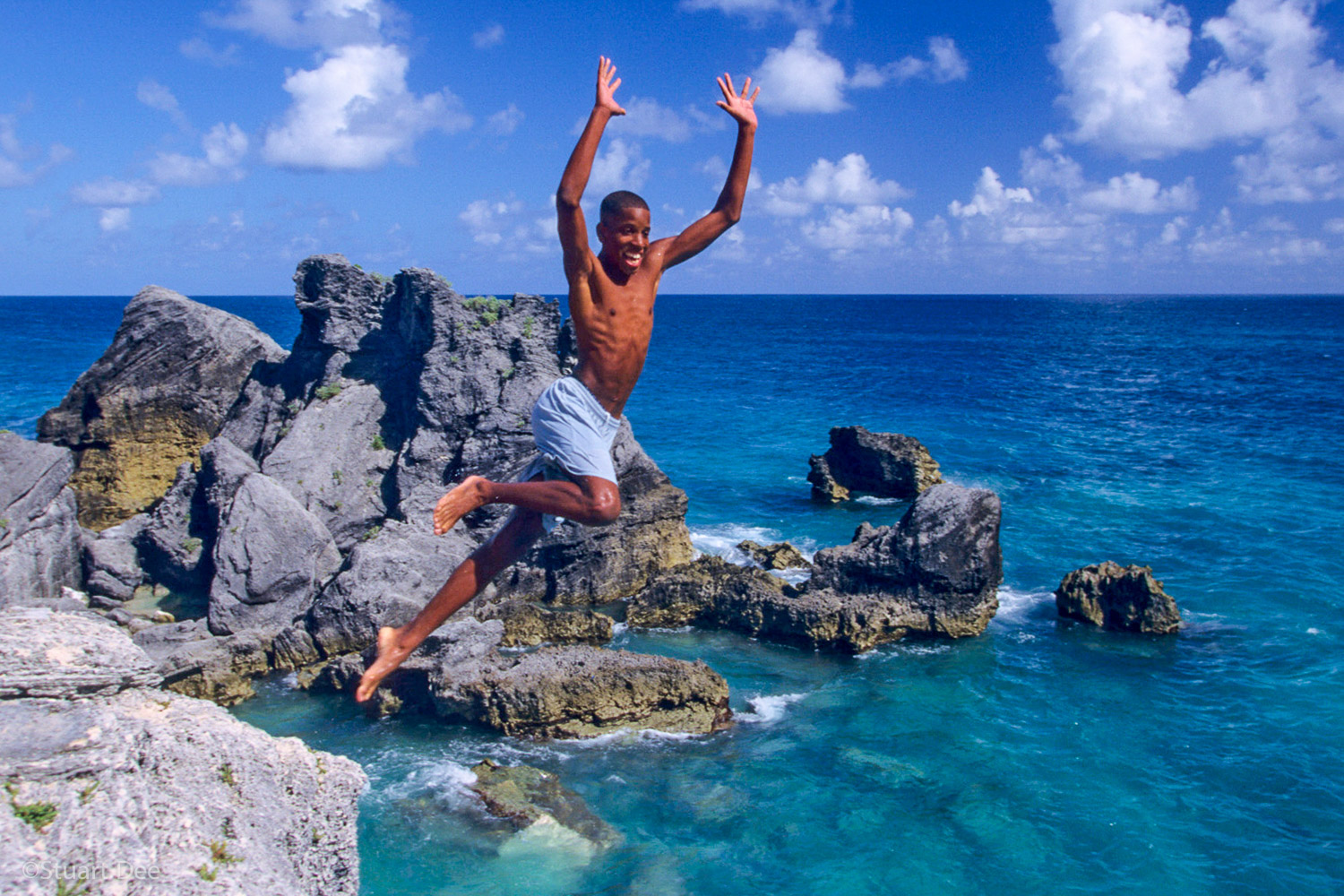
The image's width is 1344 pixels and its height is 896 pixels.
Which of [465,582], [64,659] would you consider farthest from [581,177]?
[64,659]

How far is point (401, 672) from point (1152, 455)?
29.8m

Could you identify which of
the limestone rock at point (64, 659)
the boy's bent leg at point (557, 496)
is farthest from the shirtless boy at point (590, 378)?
the limestone rock at point (64, 659)

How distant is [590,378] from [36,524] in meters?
14.4

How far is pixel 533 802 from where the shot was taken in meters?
11.2

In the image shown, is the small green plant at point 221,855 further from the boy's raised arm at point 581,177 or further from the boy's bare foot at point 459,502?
the boy's raised arm at point 581,177

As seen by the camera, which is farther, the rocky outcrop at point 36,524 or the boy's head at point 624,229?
the rocky outcrop at point 36,524

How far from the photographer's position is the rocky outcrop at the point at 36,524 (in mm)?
15281

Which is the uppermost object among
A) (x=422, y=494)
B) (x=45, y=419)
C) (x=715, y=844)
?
(x=45, y=419)

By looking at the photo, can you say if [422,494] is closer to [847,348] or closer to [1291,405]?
[1291,405]

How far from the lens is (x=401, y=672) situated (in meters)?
13.8

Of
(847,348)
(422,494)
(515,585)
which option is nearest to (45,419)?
(422,494)

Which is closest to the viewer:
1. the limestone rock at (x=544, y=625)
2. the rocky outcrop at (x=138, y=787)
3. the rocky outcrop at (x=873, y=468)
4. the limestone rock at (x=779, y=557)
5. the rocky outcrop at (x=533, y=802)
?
the rocky outcrop at (x=138, y=787)

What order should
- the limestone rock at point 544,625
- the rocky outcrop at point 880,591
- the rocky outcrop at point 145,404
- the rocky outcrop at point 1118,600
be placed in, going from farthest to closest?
the rocky outcrop at point 145,404
the rocky outcrop at point 1118,600
the rocky outcrop at point 880,591
the limestone rock at point 544,625

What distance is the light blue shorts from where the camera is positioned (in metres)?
5.98
